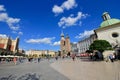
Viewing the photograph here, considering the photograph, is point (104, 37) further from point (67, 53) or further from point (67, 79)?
point (67, 53)

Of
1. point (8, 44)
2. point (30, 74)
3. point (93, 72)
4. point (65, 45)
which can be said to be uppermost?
point (65, 45)

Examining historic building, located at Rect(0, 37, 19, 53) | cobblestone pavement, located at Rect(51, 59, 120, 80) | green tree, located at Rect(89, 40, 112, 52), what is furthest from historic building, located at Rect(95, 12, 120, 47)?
historic building, located at Rect(0, 37, 19, 53)

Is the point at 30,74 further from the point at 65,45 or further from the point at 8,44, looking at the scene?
the point at 65,45

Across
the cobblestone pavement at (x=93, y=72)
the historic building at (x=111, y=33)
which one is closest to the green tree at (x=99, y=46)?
the historic building at (x=111, y=33)

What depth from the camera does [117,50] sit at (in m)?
41.1

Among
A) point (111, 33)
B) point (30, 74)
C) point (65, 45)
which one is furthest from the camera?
point (65, 45)

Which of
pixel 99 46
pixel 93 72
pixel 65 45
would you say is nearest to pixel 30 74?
pixel 93 72

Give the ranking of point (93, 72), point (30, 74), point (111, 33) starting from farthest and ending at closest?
point (111, 33), point (30, 74), point (93, 72)

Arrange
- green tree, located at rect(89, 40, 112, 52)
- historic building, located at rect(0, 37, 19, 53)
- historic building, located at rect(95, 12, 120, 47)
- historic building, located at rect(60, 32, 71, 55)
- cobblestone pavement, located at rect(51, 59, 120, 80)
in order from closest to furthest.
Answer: cobblestone pavement, located at rect(51, 59, 120, 80) < green tree, located at rect(89, 40, 112, 52) < historic building, located at rect(95, 12, 120, 47) < historic building, located at rect(0, 37, 19, 53) < historic building, located at rect(60, 32, 71, 55)

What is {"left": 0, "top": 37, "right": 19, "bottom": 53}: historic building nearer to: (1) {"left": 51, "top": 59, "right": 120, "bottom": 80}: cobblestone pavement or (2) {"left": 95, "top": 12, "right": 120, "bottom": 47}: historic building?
(2) {"left": 95, "top": 12, "right": 120, "bottom": 47}: historic building

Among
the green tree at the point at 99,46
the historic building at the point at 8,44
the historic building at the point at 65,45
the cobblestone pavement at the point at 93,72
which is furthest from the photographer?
the historic building at the point at 65,45

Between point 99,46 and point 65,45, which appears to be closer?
point 99,46

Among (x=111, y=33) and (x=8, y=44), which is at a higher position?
(x=8, y=44)

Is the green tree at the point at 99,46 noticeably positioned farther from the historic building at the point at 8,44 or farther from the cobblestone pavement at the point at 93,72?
the historic building at the point at 8,44
